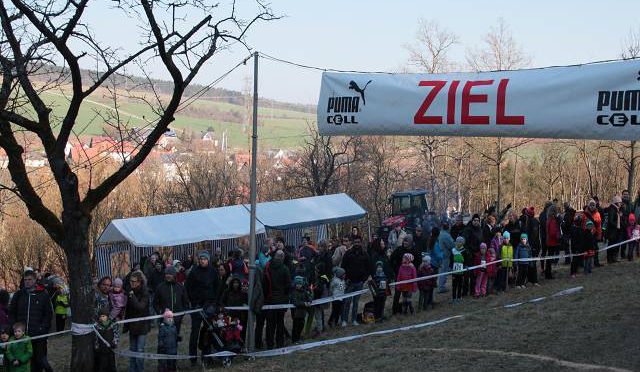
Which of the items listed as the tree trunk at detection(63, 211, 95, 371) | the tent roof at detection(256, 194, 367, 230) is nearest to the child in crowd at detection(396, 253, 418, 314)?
the tree trunk at detection(63, 211, 95, 371)

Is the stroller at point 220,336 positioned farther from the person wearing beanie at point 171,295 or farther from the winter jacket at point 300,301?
the winter jacket at point 300,301

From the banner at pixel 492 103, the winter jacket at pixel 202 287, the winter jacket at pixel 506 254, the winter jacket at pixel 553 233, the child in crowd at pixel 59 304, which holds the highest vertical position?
the banner at pixel 492 103

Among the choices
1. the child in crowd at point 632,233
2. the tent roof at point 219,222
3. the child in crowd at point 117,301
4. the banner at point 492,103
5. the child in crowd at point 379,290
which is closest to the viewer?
the banner at point 492,103

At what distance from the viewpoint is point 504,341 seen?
11.9 m

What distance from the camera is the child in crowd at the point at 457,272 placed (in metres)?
16.3

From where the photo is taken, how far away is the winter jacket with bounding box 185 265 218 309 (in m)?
13.2

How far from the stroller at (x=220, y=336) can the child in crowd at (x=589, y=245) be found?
8.44 m

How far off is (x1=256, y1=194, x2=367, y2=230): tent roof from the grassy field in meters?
11.6

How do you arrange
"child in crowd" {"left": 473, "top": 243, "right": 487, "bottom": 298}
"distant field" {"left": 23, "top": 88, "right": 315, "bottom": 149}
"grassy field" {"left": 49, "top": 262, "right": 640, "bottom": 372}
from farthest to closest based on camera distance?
"distant field" {"left": 23, "top": 88, "right": 315, "bottom": 149} < "child in crowd" {"left": 473, "top": 243, "right": 487, "bottom": 298} < "grassy field" {"left": 49, "top": 262, "right": 640, "bottom": 372}

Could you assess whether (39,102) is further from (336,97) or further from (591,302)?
(591,302)

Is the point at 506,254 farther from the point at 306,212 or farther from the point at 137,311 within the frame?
the point at 306,212

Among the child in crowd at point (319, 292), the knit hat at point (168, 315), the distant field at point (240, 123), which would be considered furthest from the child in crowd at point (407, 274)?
the distant field at point (240, 123)

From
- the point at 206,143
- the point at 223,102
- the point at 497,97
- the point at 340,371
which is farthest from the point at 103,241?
the point at 223,102

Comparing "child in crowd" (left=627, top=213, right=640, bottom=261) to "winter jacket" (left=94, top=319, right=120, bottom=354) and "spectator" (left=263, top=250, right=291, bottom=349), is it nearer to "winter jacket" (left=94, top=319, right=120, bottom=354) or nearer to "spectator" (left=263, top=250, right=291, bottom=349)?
"spectator" (left=263, top=250, right=291, bottom=349)
